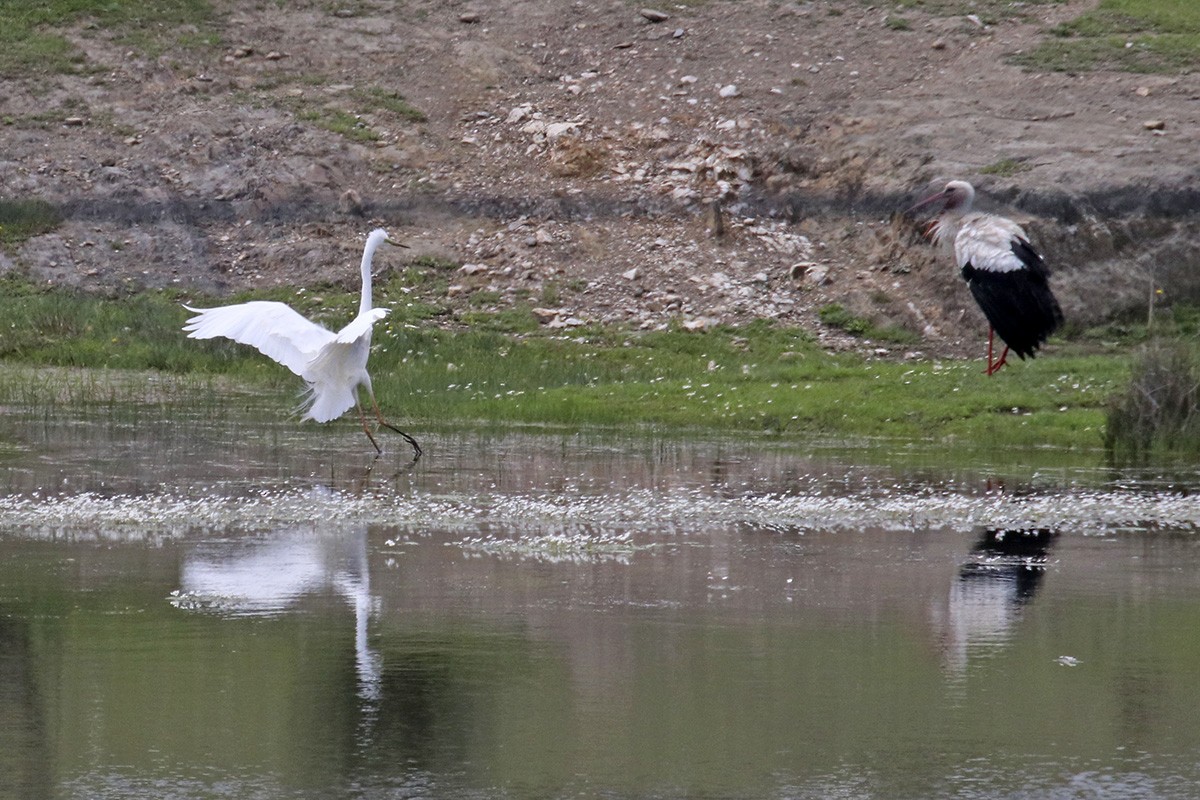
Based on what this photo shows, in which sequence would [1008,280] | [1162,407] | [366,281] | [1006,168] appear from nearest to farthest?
[1162,407] < [366,281] < [1008,280] < [1006,168]

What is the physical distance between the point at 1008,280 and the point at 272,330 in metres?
7.39

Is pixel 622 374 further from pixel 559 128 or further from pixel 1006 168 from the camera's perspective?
pixel 559 128

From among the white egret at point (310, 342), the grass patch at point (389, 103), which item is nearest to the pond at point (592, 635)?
the white egret at point (310, 342)

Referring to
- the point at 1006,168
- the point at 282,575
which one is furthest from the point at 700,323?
the point at 282,575

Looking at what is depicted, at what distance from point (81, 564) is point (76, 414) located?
772 cm

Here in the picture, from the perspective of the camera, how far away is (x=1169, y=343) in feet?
51.4

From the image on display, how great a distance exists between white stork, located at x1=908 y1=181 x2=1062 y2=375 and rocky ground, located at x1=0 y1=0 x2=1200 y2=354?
4.85m

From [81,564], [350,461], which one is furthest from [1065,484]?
[81,564]

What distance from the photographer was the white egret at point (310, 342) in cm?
1396

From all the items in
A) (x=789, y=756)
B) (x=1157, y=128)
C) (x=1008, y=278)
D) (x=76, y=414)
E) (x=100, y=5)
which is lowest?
(x=789, y=756)

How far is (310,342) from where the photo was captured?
14250 millimetres

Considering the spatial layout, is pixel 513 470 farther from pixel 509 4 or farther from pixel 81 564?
pixel 509 4

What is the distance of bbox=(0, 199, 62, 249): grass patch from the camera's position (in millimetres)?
25438

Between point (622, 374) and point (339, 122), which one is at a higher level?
point (339, 122)
